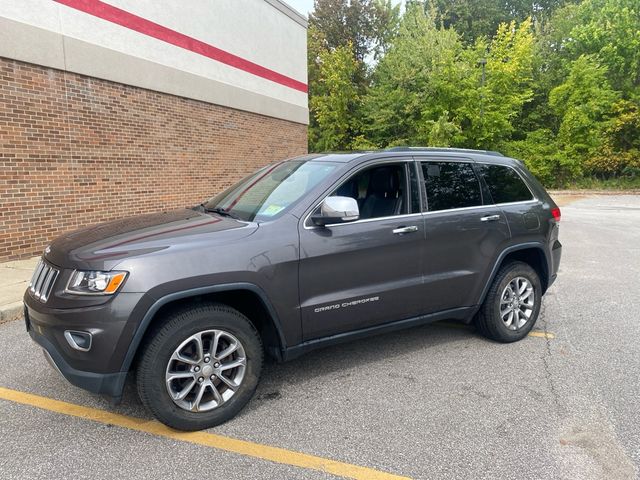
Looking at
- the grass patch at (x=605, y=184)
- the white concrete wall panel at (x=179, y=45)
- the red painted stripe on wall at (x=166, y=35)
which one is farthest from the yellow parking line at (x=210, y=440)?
the grass patch at (x=605, y=184)

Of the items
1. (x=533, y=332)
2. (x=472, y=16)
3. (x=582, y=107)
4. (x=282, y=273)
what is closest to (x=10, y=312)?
(x=282, y=273)

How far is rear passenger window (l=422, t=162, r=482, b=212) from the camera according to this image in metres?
3.87

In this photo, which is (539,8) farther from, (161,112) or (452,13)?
(161,112)

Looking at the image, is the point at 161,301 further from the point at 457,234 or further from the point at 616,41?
the point at 616,41

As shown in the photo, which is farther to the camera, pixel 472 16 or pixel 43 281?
pixel 472 16

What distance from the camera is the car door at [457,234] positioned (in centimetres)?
376

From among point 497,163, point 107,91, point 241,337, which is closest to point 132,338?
point 241,337

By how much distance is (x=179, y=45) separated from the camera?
1013 centimetres

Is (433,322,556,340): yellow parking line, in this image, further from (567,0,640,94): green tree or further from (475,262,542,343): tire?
(567,0,640,94): green tree

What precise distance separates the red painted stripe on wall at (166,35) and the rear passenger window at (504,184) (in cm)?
747

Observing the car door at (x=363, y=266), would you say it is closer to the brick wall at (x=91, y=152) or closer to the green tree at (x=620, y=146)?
the brick wall at (x=91, y=152)

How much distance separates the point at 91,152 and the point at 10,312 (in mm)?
4252

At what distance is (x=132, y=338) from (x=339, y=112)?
98.4 feet

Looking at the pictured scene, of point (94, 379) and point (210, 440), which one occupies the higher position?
point (94, 379)
